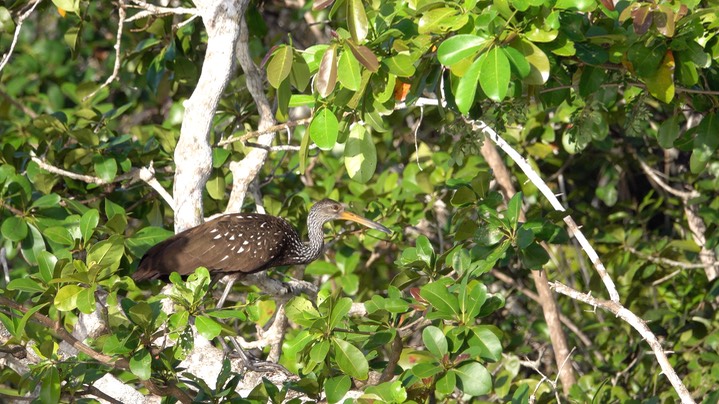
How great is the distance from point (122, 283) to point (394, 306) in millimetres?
1064

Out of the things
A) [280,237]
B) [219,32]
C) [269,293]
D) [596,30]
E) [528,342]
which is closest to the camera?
[596,30]

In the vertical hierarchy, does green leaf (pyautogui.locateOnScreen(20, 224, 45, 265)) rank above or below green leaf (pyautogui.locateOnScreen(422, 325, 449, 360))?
above

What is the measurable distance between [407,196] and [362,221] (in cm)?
39

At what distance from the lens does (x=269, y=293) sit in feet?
17.3

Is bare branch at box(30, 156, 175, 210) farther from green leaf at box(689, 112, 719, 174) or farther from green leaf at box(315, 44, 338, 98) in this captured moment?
green leaf at box(689, 112, 719, 174)

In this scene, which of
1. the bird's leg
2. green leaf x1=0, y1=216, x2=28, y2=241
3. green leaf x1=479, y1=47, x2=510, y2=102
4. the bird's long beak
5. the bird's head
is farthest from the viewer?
the bird's head

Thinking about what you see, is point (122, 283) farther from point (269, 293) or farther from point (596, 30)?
point (596, 30)

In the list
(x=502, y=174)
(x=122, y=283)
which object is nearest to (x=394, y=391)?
(x=122, y=283)

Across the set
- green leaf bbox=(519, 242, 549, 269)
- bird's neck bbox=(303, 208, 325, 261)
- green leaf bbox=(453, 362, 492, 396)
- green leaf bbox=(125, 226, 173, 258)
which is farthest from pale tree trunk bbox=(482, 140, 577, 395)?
green leaf bbox=(453, 362, 492, 396)

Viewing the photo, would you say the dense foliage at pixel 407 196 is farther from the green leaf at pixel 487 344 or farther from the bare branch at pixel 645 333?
the bare branch at pixel 645 333

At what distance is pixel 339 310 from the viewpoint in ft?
12.2

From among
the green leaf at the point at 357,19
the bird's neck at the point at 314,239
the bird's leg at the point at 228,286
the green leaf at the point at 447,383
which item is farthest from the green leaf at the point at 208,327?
the bird's neck at the point at 314,239

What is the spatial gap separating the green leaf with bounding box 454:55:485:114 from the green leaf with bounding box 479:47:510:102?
2cm

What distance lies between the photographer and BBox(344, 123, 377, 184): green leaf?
4414 mm
